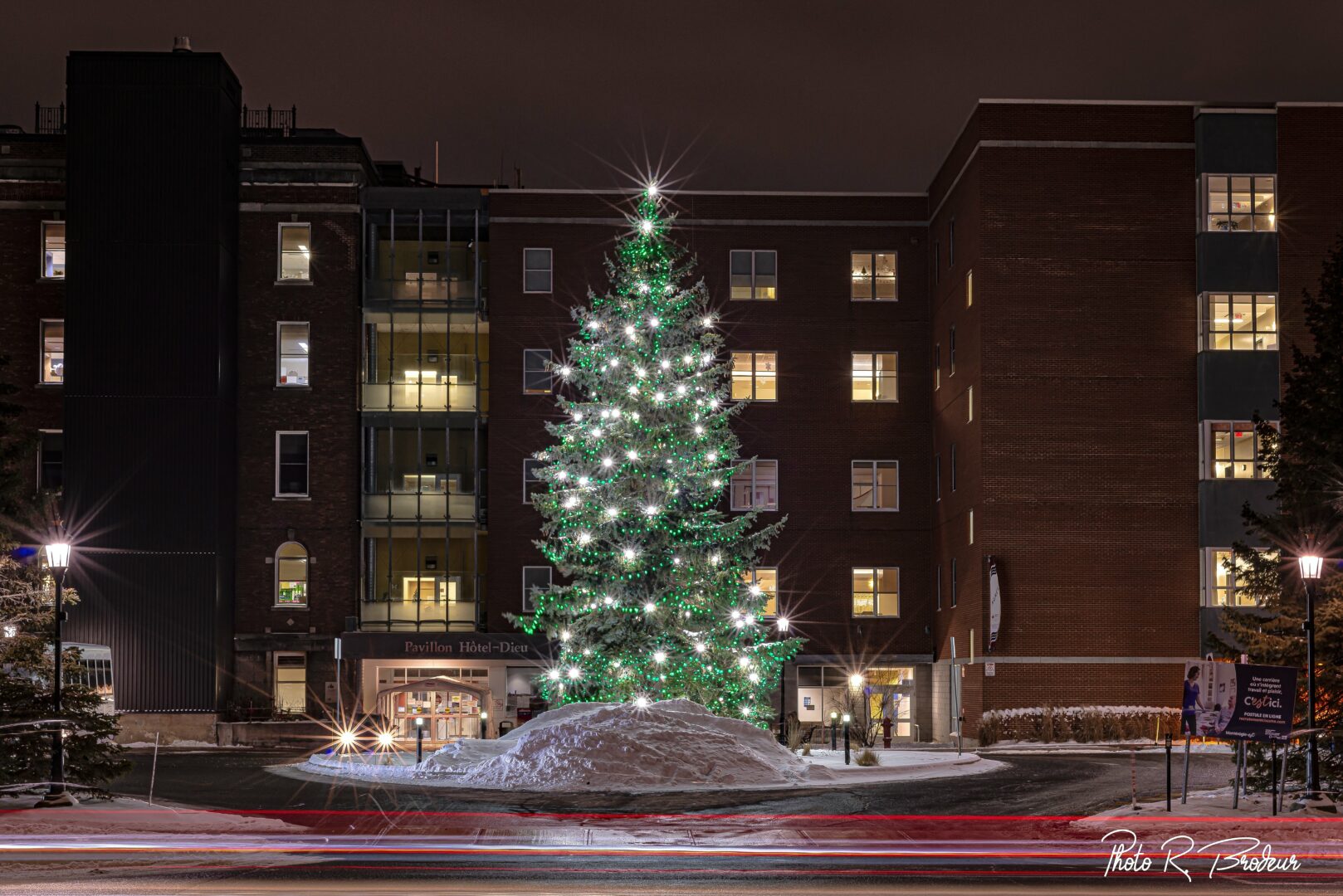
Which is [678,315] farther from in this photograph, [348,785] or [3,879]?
[3,879]

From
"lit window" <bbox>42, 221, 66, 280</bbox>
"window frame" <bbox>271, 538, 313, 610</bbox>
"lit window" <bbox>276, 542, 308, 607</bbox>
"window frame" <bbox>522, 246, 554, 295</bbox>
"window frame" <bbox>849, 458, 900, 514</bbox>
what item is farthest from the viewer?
"window frame" <bbox>849, 458, 900, 514</bbox>

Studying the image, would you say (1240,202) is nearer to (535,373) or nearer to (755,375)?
(755,375)

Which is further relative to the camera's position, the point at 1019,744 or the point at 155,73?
the point at 155,73

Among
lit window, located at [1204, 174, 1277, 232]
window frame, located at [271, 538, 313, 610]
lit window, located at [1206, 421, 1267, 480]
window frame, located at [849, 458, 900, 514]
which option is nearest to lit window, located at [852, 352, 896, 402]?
window frame, located at [849, 458, 900, 514]

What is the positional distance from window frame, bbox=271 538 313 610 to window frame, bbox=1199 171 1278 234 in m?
30.3

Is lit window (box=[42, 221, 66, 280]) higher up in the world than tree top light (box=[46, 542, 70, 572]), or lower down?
higher up

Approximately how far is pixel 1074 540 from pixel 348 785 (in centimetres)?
2464

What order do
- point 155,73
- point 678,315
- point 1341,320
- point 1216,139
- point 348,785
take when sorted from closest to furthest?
1. point 1341,320
2. point 348,785
3. point 678,315
4. point 1216,139
5. point 155,73

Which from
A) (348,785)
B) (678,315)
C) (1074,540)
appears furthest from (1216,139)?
(348,785)

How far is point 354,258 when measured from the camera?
5138 cm

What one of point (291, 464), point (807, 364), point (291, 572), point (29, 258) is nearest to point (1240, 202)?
point (807, 364)

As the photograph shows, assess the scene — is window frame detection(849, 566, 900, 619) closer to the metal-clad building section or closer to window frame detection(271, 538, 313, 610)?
window frame detection(271, 538, 313, 610)

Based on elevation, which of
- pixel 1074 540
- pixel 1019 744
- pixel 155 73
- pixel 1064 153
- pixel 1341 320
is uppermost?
pixel 155 73

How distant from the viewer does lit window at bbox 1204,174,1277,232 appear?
45188 mm
